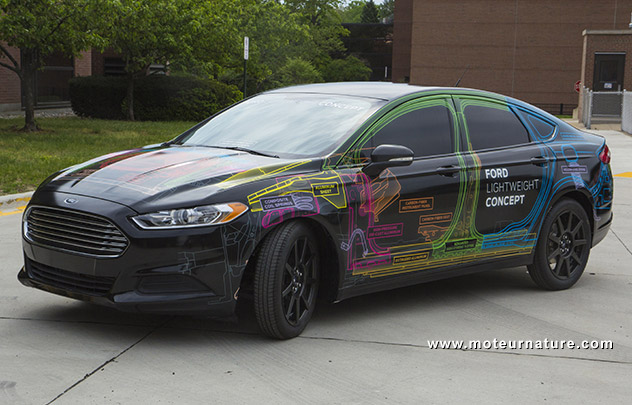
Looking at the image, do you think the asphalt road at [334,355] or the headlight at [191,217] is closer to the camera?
the asphalt road at [334,355]

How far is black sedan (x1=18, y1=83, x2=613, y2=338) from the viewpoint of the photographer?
4809mm

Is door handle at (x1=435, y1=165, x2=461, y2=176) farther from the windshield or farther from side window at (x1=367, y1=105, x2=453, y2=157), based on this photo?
the windshield

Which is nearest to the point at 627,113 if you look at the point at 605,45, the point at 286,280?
the point at 605,45

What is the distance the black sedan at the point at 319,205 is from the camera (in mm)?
4809

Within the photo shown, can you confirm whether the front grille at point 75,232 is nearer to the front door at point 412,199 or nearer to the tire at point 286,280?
the tire at point 286,280

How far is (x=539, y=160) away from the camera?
22.0 ft

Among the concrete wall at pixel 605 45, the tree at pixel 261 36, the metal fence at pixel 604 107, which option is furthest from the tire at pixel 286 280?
the concrete wall at pixel 605 45

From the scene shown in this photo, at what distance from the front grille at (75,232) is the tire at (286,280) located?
83cm

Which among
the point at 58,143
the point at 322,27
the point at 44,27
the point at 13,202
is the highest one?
the point at 322,27

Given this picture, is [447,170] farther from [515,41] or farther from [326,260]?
[515,41]

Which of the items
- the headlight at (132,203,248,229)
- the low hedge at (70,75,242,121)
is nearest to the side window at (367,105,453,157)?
the headlight at (132,203,248,229)

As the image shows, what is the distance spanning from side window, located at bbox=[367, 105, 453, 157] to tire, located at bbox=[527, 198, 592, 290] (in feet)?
4.13

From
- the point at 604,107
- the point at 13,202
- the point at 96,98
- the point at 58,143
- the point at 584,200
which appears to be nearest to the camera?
the point at 584,200

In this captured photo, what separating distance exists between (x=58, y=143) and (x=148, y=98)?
1060cm
